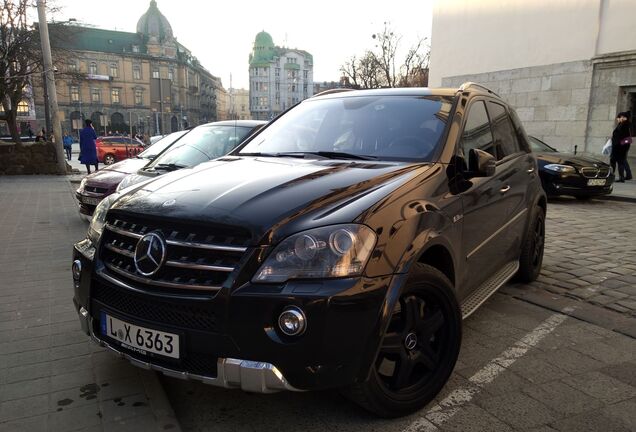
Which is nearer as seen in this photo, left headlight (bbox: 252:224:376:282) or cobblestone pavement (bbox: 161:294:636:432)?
left headlight (bbox: 252:224:376:282)

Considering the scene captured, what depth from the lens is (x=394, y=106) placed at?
362 cm

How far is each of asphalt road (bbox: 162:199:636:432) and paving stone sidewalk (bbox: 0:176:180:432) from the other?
218mm

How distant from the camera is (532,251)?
4781 mm

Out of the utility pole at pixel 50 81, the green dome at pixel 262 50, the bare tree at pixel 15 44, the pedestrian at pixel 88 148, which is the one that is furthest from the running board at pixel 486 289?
the green dome at pixel 262 50

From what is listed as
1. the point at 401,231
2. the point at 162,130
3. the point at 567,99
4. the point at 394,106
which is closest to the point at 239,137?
the point at 394,106

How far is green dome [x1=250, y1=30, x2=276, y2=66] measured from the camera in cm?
11675

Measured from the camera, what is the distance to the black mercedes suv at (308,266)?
210 centimetres

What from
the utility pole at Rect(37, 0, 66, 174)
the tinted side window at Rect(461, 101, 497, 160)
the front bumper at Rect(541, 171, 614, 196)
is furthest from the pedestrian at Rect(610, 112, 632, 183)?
the utility pole at Rect(37, 0, 66, 174)

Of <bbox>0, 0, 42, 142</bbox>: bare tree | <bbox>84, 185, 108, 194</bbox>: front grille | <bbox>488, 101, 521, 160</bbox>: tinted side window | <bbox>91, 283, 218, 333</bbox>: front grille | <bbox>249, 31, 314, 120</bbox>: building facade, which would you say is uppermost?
<bbox>249, 31, 314, 120</bbox>: building facade

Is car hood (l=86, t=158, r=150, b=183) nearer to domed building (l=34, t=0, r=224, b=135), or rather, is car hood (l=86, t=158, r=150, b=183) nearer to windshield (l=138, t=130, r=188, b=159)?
windshield (l=138, t=130, r=188, b=159)

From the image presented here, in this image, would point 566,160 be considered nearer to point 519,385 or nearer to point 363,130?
point 363,130

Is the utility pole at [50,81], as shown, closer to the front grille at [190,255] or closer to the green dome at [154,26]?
the front grille at [190,255]

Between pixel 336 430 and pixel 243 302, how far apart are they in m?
0.90

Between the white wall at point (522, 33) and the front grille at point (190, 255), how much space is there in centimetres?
1603
